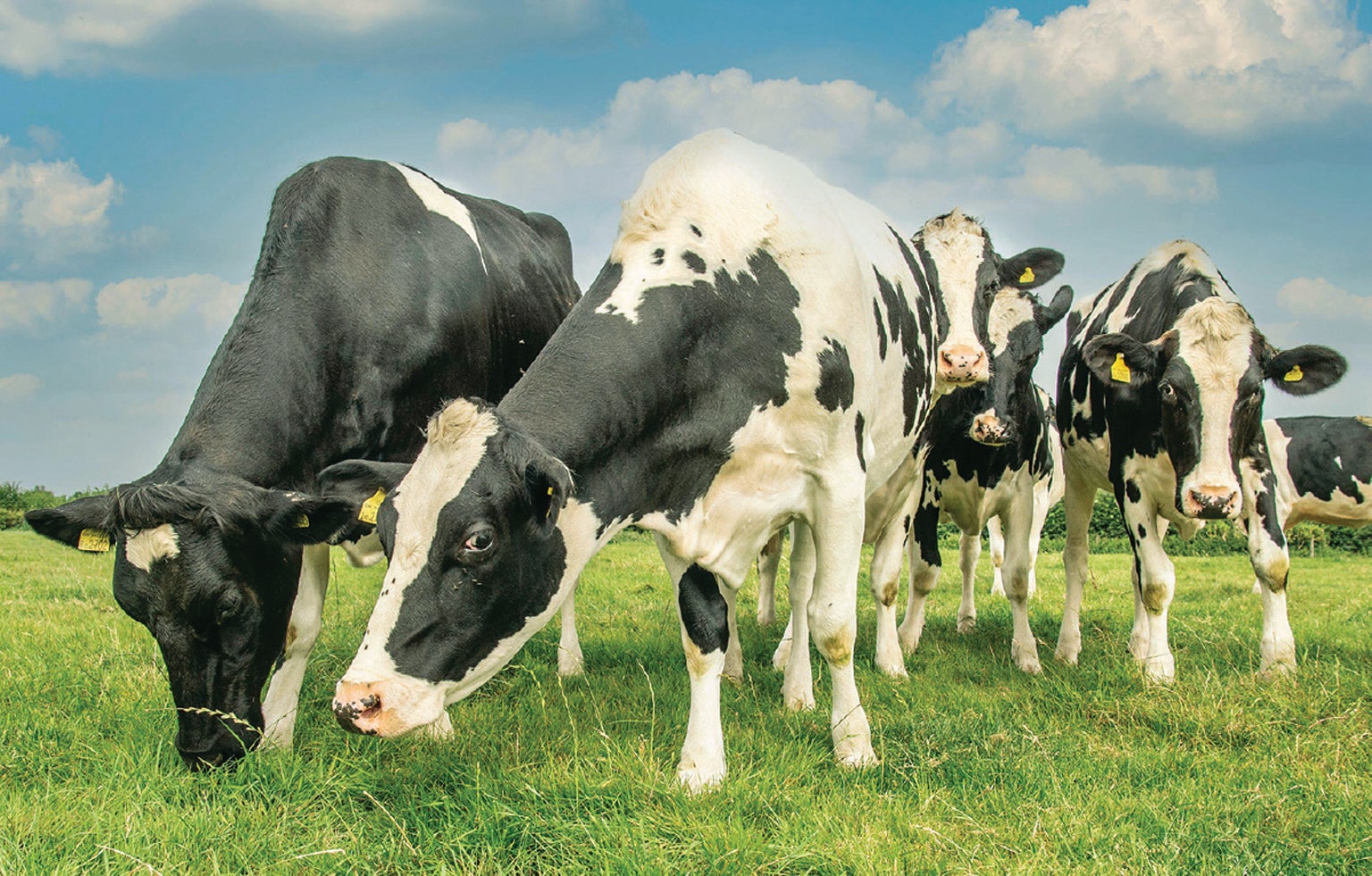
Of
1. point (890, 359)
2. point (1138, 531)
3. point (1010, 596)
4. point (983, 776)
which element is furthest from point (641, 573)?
point (983, 776)

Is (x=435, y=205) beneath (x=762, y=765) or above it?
above

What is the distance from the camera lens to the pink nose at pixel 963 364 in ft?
20.0

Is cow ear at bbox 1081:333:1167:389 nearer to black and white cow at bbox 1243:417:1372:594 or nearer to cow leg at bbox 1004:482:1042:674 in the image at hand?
cow leg at bbox 1004:482:1042:674

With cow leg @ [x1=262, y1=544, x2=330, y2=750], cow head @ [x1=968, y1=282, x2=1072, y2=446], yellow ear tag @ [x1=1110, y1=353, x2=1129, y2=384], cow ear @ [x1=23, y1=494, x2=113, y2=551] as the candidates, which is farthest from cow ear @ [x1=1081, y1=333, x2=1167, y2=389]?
cow ear @ [x1=23, y1=494, x2=113, y2=551]

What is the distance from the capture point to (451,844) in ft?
12.6

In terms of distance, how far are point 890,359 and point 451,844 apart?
337 cm

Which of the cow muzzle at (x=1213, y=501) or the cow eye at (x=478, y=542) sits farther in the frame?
the cow muzzle at (x=1213, y=501)

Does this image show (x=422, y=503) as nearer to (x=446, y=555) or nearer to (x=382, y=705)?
(x=446, y=555)

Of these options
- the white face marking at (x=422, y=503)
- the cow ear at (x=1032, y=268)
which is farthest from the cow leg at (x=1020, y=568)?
the white face marking at (x=422, y=503)

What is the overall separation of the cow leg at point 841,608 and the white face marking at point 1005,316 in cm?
313

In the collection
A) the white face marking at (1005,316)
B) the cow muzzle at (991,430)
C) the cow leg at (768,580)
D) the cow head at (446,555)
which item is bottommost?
the cow leg at (768,580)

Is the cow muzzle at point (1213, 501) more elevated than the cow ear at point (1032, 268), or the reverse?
the cow ear at point (1032, 268)

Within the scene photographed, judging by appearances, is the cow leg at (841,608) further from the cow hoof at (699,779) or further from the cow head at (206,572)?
the cow head at (206,572)

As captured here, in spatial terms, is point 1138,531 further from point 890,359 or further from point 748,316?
point 748,316
